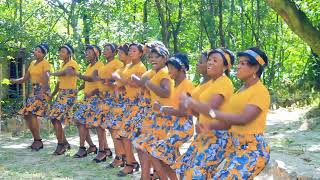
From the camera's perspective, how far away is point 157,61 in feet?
16.4

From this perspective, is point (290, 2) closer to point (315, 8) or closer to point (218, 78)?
point (218, 78)

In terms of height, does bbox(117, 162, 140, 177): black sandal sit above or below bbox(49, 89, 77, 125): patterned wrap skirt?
below

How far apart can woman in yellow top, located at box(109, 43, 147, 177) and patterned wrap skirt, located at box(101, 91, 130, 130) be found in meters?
0.02

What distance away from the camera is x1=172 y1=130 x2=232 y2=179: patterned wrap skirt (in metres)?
3.55

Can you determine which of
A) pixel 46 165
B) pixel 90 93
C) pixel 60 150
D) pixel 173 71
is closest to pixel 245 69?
pixel 173 71

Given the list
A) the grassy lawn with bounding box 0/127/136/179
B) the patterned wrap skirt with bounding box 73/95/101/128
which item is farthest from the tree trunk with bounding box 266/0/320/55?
the patterned wrap skirt with bounding box 73/95/101/128

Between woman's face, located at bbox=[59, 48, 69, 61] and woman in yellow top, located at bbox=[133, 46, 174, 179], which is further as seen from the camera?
woman's face, located at bbox=[59, 48, 69, 61]

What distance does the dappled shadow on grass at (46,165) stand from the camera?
6.05 meters

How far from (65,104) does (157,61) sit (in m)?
2.80

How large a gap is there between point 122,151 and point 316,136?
3891 mm

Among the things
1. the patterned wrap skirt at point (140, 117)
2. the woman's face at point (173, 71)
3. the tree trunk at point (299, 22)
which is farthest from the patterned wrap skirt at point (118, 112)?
the tree trunk at point (299, 22)

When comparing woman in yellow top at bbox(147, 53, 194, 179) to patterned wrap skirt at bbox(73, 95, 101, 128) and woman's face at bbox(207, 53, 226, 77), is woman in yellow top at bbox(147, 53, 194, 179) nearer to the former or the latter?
woman's face at bbox(207, 53, 226, 77)

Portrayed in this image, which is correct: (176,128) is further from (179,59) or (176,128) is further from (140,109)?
(140,109)

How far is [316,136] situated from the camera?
28.2 ft
